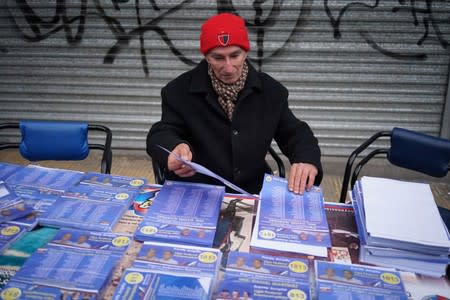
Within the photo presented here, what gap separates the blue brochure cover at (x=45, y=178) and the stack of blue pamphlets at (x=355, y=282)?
1.26 m

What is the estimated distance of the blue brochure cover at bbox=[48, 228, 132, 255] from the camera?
1381mm

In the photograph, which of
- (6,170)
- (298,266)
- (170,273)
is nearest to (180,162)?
(170,273)

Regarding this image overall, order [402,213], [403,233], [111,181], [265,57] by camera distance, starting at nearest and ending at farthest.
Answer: [403,233]
[402,213]
[111,181]
[265,57]

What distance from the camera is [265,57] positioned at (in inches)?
164

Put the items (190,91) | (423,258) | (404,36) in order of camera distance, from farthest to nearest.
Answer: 1. (404,36)
2. (190,91)
3. (423,258)

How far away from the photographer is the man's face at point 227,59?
1893mm

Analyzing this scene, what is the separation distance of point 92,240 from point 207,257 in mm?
452

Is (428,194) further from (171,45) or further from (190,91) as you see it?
(171,45)

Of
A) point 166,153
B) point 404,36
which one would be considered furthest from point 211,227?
point 404,36

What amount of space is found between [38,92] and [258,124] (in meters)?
3.41

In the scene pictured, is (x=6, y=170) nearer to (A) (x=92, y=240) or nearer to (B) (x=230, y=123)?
(A) (x=92, y=240)

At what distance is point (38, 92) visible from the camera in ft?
14.9

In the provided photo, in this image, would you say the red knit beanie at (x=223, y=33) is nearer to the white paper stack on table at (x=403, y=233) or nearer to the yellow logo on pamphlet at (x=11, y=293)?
the white paper stack on table at (x=403, y=233)

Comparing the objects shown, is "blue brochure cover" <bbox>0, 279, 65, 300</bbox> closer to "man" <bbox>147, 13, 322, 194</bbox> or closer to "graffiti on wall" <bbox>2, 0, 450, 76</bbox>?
"man" <bbox>147, 13, 322, 194</bbox>
